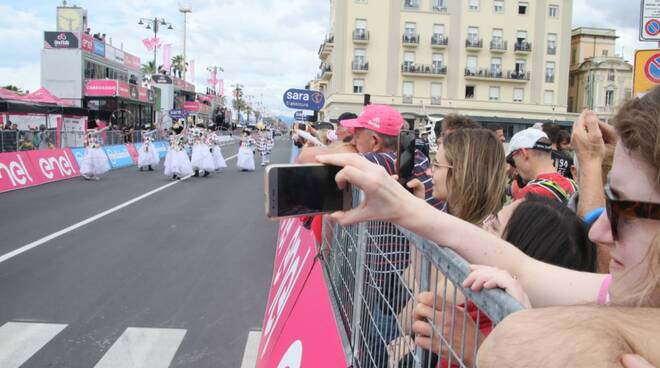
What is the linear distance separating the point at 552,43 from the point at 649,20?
192ft

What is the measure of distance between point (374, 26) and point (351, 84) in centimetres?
625

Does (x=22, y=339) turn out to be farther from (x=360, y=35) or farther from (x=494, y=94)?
(x=494, y=94)

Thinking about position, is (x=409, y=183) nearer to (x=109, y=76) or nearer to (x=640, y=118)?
(x=640, y=118)

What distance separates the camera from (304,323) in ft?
9.05

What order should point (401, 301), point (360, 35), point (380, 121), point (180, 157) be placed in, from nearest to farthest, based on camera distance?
point (401, 301), point (380, 121), point (180, 157), point (360, 35)

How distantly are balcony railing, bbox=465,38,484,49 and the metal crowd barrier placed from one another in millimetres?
58189

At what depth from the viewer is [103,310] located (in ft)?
18.6

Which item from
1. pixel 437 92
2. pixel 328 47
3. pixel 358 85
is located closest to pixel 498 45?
pixel 437 92

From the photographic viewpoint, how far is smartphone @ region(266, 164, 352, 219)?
5.00 feet

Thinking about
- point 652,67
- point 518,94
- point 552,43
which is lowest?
point 652,67

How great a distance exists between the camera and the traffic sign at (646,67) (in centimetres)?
603

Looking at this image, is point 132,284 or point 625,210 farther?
point 132,284

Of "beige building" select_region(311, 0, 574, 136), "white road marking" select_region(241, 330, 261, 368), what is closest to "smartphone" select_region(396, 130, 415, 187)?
"white road marking" select_region(241, 330, 261, 368)

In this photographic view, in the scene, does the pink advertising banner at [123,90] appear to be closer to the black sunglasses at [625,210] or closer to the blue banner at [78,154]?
the blue banner at [78,154]
